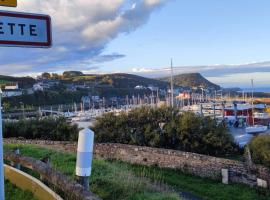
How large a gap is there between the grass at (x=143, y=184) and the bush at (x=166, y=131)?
4.83 metres

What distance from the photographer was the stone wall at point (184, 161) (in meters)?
14.1

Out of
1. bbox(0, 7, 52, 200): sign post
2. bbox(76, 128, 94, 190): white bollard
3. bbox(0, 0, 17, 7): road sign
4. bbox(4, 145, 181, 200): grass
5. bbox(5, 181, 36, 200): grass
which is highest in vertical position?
bbox(0, 0, 17, 7): road sign

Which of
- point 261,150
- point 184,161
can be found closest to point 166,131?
point 261,150

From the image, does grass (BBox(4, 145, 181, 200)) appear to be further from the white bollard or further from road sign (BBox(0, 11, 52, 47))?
road sign (BBox(0, 11, 52, 47))

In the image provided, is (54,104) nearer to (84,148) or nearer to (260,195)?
(260,195)

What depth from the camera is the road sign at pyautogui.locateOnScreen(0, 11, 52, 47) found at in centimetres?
366

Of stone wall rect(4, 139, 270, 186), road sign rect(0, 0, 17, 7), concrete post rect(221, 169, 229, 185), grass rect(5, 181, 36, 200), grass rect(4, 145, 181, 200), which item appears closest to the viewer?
road sign rect(0, 0, 17, 7)

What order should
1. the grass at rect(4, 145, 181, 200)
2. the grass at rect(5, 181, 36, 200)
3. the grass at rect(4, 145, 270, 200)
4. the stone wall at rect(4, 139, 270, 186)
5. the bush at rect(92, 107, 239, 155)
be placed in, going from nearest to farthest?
1. the grass at rect(4, 145, 181, 200)
2. the grass at rect(4, 145, 270, 200)
3. the grass at rect(5, 181, 36, 200)
4. the stone wall at rect(4, 139, 270, 186)
5. the bush at rect(92, 107, 239, 155)

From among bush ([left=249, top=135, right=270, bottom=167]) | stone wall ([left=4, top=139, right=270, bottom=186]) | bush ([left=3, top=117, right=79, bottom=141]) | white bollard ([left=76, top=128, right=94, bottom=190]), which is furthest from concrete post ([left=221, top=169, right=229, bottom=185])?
bush ([left=3, top=117, right=79, bottom=141])

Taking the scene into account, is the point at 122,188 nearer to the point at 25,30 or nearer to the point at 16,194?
the point at 16,194

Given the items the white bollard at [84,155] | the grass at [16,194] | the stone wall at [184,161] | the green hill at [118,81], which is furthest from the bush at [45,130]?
the green hill at [118,81]

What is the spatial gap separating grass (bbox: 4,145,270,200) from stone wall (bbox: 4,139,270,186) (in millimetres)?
276

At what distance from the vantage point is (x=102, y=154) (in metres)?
18.2

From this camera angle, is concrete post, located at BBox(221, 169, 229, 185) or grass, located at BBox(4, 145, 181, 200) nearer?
grass, located at BBox(4, 145, 181, 200)
